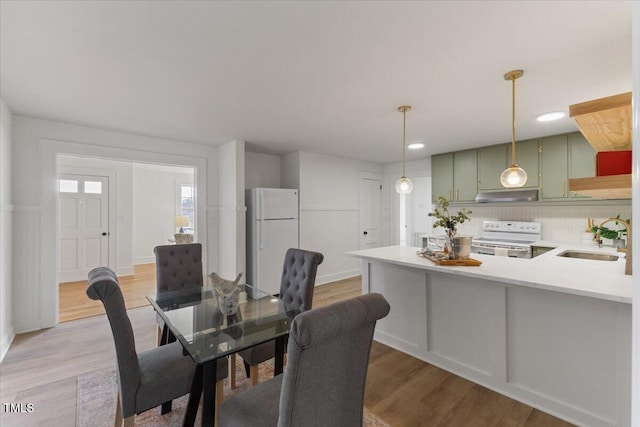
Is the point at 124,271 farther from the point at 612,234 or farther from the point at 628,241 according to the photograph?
the point at 612,234

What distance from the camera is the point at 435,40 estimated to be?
1.69 m

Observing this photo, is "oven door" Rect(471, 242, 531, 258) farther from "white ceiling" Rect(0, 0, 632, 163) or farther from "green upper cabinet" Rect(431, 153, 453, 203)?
"white ceiling" Rect(0, 0, 632, 163)

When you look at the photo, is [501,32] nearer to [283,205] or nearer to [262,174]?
[283,205]

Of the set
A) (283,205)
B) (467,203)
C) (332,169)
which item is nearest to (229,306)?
(283,205)

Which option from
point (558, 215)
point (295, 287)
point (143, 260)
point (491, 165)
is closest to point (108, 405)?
point (295, 287)

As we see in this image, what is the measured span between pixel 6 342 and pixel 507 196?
6167mm

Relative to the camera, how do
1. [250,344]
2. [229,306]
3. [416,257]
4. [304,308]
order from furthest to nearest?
[416,257]
[304,308]
[229,306]
[250,344]

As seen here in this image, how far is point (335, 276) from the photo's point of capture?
17.5 ft

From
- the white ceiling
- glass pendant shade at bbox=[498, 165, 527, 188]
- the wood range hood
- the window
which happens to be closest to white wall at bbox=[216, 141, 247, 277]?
the white ceiling

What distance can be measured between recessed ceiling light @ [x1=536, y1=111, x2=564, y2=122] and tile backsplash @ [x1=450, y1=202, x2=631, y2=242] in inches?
60.7

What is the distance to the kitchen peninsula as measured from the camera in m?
1.67

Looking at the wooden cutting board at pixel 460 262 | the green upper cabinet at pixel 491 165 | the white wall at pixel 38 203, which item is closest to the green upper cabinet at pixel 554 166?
the green upper cabinet at pixel 491 165

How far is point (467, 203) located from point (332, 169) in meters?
2.42

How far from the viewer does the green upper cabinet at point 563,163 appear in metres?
3.59
